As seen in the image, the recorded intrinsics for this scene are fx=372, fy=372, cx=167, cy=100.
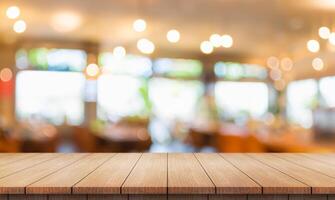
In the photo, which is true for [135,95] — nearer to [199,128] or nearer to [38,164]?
[199,128]

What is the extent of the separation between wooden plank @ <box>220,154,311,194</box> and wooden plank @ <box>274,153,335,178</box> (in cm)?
20

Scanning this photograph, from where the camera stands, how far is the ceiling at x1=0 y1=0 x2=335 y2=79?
600cm

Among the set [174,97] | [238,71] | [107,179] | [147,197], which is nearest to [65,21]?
[174,97]

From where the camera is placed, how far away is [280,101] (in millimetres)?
11227

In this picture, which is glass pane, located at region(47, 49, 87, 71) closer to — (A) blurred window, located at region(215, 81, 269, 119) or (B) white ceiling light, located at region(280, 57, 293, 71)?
(A) blurred window, located at region(215, 81, 269, 119)

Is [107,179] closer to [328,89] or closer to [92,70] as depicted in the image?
[92,70]

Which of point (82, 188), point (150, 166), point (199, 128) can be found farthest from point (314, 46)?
point (82, 188)

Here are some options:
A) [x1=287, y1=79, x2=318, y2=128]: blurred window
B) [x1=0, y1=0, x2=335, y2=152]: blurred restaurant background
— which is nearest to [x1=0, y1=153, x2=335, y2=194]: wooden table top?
[x1=0, y1=0, x2=335, y2=152]: blurred restaurant background

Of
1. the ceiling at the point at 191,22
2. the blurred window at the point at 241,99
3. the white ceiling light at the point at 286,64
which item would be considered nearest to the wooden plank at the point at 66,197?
the ceiling at the point at 191,22

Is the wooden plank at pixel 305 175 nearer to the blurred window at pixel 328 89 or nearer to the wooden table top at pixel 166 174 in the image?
the wooden table top at pixel 166 174

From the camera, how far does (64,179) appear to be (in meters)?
1.45

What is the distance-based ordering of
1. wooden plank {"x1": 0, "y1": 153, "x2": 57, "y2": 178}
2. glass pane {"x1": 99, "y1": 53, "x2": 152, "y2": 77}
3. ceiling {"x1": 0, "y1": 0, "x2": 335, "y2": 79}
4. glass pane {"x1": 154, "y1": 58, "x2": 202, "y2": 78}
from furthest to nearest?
glass pane {"x1": 154, "y1": 58, "x2": 202, "y2": 78} → glass pane {"x1": 99, "y1": 53, "x2": 152, "y2": 77} → ceiling {"x1": 0, "y1": 0, "x2": 335, "y2": 79} → wooden plank {"x1": 0, "y1": 153, "x2": 57, "y2": 178}

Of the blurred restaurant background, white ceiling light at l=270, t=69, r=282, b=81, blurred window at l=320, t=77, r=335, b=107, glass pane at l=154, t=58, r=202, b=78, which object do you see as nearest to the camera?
the blurred restaurant background

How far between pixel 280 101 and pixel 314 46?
4113 millimetres
